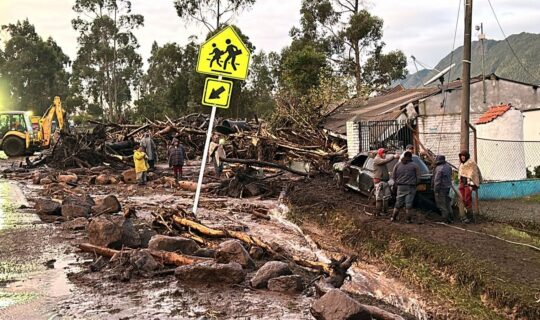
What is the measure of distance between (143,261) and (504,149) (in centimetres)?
1139

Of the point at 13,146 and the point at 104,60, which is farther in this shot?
the point at 104,60

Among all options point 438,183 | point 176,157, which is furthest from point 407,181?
point 176,157

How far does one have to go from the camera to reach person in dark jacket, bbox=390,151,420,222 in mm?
10734

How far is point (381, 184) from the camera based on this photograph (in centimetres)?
1171

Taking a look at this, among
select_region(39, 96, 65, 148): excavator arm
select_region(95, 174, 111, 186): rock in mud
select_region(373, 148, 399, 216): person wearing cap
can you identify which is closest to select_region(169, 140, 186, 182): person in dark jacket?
select_region(95, 174, 111, 186): rock in mud

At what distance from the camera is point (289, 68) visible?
38.6 m

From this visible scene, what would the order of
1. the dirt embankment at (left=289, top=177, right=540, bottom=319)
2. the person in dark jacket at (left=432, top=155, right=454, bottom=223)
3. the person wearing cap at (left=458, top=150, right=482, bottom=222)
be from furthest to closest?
1. the person wearing cap at (left=458, top=150, right=482, bottom=222)
2. the person in dark jacket at (left=432, top=155, right=454, bottom=223)
3. the dirt embankment at (left=289, top=177, right=540, bottom=319)

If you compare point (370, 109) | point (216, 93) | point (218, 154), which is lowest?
point (218, 154)

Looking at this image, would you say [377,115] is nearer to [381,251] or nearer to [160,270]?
[381,251]

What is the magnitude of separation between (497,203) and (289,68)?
26898mm

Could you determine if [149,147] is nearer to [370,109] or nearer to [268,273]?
[370,109]

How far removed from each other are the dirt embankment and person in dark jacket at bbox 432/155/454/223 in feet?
1.15

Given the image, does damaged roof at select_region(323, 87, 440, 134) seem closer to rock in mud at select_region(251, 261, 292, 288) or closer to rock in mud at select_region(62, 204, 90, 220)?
rock in mud at select_region(62, 204, 90, 220)

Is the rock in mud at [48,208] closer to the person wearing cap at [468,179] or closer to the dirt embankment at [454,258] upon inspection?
the dirt embankment at [454,258]
